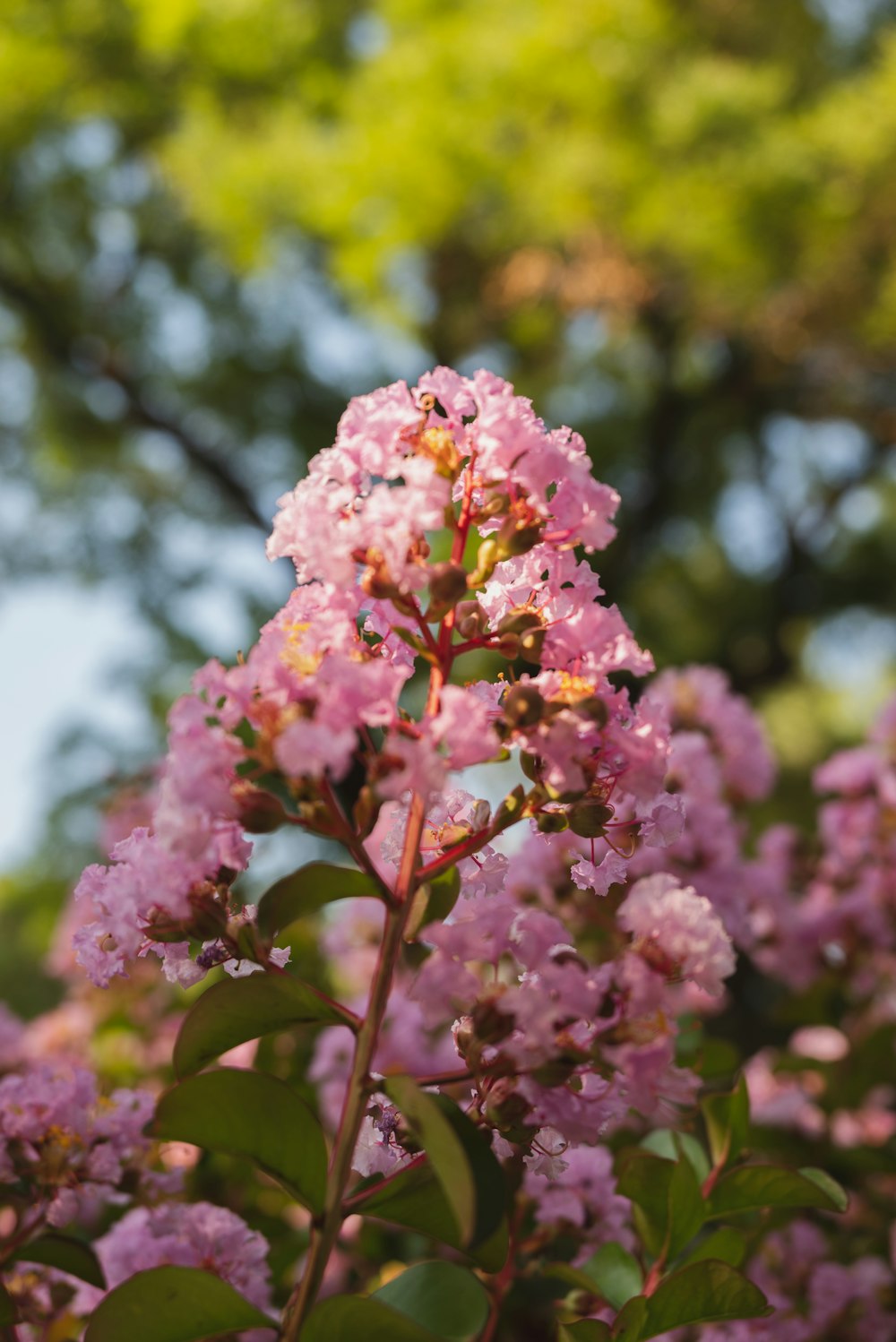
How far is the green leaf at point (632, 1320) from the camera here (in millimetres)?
595

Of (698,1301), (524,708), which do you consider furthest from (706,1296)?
(524,708)

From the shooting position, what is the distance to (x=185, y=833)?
50 centimetres

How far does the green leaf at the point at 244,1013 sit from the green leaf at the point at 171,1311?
94 millimetres

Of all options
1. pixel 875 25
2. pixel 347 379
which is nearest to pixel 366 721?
pixel 347 379

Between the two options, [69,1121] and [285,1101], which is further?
[69,1121]

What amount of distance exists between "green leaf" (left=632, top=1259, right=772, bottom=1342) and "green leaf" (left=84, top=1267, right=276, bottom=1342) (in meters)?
0.21

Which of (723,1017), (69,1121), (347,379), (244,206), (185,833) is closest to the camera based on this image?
(185,833)

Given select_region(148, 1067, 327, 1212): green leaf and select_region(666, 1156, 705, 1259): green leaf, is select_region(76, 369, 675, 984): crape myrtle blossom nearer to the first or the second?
select_region(148, 1067, 327, 1212): green leaf

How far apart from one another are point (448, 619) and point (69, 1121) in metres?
0.42

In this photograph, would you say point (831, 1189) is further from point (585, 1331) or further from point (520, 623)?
point (520, 623)

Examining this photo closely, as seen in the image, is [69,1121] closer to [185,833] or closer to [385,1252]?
[185,833]

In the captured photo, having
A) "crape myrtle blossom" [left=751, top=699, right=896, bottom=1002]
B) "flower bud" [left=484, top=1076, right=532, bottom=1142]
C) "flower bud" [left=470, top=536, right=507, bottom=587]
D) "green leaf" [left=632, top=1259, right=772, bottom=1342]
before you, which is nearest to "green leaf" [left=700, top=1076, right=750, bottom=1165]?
"green leaf" [left=632, top=1259, right=772, bottom=1342]

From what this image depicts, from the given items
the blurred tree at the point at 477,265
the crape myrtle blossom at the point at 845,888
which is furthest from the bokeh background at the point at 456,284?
the crape myrtle blossom at the point at 845,888

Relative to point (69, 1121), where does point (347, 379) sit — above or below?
above
